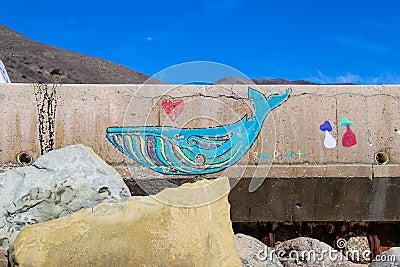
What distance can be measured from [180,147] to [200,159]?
0.84 feet

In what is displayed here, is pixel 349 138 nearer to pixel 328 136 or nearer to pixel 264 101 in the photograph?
pixel 328 136

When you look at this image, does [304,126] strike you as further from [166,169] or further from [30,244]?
[30,244]

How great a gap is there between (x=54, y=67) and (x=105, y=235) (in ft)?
130

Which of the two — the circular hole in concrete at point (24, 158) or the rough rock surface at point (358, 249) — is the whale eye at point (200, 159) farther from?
the rough rock surface at point (358, 249)

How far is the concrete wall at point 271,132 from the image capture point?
6062mm

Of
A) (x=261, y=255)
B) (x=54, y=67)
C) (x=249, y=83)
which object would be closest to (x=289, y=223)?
(x=261, y=255)

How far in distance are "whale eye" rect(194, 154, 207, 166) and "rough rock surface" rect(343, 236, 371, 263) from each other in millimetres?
1935

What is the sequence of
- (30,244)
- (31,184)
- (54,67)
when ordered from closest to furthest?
1. (30,244)
2. (31,184)
3. (54,67)

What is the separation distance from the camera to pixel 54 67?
42.1 meters

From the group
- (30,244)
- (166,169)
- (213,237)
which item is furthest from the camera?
(166,169)

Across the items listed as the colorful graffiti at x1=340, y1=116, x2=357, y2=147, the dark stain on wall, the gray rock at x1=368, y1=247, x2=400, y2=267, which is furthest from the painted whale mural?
the gray rock at x1=368, y1=247, x2=400, y2=267

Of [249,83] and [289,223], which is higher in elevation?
[249,83]

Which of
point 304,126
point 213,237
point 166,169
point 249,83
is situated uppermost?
point 249,83

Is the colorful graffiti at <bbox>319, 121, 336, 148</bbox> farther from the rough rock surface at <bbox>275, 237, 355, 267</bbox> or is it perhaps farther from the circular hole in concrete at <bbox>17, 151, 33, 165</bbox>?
the circular hole in concrete at <bbox>17, 151, 33, 165</bbox>
